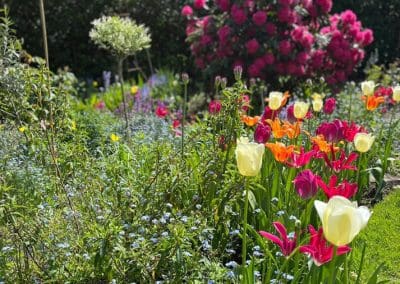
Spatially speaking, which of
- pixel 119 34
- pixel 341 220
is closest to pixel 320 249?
pixel 341 220

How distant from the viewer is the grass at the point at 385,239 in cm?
310

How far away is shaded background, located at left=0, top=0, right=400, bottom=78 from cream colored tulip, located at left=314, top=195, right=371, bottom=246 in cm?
801

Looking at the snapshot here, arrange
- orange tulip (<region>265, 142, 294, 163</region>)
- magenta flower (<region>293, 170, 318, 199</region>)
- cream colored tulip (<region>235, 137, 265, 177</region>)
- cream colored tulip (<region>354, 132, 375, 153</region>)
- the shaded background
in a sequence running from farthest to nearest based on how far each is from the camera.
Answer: the shaded background, cream colored tulip (<region>354, 132, 375, 153</region>), orange tulip (<region>265, 142, 294, 163</region>), magenta flower (<region>293, 170, 318, 199</region>), cream colored tulip (<region>235, 137, 265, 177</region>)

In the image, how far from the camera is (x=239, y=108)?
10.1 feet

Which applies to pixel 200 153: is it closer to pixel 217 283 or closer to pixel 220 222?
pixel 220 222

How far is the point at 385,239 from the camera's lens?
344 centimetres

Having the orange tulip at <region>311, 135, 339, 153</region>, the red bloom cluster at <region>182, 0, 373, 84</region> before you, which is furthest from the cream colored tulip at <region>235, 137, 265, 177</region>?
the red bloom cluster at <region>182, 0, 373, 84</region>

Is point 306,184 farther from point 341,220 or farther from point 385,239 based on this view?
point 385,239

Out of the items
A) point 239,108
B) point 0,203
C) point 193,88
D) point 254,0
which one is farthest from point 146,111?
point 0,203

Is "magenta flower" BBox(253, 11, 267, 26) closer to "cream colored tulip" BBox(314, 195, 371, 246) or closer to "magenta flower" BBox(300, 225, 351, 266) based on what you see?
"magenta flower" BBox(300, 225, 351, 266)

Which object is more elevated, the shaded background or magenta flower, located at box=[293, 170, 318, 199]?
magenta flower, located at box=[293, 170, 318, 199]

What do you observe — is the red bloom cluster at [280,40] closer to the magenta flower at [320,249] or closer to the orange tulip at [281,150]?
the orange tulip at [281,150]

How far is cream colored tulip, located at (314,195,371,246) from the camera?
166 centimetres

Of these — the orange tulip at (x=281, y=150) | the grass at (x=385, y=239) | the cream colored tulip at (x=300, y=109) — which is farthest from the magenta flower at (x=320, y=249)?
the cream colored tulip at (x=300, y=109)
